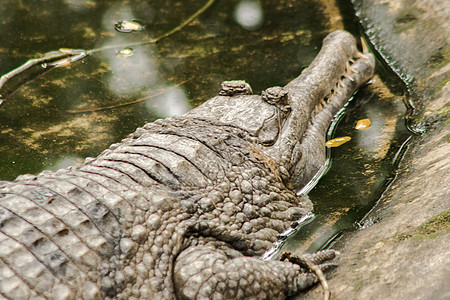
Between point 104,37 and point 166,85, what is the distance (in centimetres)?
128

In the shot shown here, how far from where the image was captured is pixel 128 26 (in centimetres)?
599

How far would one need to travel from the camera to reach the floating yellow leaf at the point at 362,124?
→ 4.31 meters

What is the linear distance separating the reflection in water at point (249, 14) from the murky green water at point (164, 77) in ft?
0.04

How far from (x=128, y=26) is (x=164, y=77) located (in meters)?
1.20

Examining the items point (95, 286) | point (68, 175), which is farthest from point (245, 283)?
point (68, 175)

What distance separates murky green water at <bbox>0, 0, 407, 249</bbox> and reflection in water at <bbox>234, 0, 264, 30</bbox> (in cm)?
1

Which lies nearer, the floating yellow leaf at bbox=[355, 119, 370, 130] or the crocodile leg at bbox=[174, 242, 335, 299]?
the crocodile leg at bbox=[174, 242, 335, 299]

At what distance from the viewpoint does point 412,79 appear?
15.6 feet

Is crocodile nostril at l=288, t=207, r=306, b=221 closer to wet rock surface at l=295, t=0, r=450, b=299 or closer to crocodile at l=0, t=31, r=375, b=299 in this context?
crocodile at l=0, t=31, r=375, b=299

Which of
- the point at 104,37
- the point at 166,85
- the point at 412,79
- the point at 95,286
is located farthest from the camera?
the point at 104,37

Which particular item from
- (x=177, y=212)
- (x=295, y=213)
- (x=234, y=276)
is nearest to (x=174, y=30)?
(x=295, y=213)

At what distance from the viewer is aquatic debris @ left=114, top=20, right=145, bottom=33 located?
19.5 ft

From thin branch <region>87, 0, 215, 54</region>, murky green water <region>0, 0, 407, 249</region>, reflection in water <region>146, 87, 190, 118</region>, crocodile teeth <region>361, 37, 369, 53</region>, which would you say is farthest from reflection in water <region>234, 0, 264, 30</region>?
reflection in water <region>146, 87, 190, 118</region>

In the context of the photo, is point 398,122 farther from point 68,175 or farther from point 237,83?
point 68,175
